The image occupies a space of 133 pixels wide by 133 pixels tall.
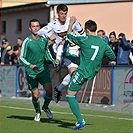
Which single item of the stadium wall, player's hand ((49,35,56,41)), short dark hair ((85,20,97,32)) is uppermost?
short dark hair ((85,20,97,32))

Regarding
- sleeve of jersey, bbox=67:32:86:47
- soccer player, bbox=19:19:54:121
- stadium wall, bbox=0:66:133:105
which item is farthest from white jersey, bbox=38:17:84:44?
stadium wall, bbox=0:66:133:105

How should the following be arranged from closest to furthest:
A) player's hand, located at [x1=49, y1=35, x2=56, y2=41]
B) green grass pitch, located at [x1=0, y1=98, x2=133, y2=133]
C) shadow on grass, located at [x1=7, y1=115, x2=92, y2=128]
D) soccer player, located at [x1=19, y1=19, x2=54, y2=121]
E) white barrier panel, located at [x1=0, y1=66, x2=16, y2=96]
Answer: green grass pitch, located at [x1=0, y1=98, x2=133, y2=133] → shadow on grass, located at [x1=7, y1=115, x2=92, y2=128] → player's hand, located at [x1=49, y1=35, x2=56, y2=41] → soccer player, located at [x1=19, y1=19, x2=54, y2=121] → white barrier panel, located at [x1=0, y1=66, x2=16, y2=96]

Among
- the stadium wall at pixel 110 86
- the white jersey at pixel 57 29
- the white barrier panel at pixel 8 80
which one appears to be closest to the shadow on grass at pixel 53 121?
the white jersey at pixel 57 29

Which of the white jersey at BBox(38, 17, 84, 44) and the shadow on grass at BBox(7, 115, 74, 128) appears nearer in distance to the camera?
the shadow on grass at BBox(7, 115, 74, 128)

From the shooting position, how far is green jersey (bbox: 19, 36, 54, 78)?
1302 cm

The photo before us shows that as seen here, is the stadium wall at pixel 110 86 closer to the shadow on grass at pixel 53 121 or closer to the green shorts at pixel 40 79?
the shadow on grass at pixel 53 121

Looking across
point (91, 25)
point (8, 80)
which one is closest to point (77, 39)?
point (91, 25)

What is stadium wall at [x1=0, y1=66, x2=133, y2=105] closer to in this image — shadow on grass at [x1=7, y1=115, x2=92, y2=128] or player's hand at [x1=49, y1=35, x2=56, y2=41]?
shadow on grass at [x1=7, y1=115, x2=92, y2=128]

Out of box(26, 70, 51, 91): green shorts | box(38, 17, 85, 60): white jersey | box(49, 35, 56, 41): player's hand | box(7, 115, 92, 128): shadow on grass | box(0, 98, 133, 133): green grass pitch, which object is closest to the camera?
box(0, 98, 133, 133): green grass pitch

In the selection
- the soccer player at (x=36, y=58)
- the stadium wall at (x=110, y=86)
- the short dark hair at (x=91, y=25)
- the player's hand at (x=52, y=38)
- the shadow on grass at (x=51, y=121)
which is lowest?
the shadow on grass at (x=51, y=121)

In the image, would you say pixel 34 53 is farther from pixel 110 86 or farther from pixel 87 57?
pixel 110 86

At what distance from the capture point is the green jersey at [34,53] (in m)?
13.0

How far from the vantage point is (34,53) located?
13.1m

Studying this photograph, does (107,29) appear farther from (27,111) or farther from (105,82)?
(27,111)
